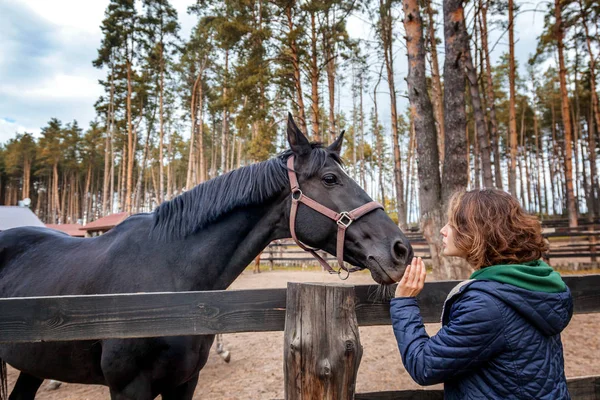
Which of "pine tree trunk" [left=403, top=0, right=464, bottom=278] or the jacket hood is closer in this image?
the jacket hood

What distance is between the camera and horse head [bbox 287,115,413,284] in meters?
1.84

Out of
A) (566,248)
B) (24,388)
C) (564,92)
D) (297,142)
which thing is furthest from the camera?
(566,248)

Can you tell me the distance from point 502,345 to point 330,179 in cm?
130

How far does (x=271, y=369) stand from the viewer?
498 cm

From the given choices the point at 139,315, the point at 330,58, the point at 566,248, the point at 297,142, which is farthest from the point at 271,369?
the point at 566,248

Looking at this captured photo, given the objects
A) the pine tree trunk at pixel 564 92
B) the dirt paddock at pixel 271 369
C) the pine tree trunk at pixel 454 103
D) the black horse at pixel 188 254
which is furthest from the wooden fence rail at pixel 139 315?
the pine tree trunk at pixel 564 92

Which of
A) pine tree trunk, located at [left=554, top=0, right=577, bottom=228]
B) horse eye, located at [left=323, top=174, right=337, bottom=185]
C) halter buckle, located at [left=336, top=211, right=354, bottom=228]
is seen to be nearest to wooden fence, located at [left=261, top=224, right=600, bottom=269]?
pine tree trunk, located at [left=554, top=0, right=577, bottom=228]

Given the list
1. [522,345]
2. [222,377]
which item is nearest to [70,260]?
[522,345]

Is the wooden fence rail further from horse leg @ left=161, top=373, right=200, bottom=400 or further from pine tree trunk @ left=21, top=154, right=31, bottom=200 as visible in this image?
pine tree trunk @ left=21, top=154, right=31, bottom=200

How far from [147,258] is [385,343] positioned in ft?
16.9

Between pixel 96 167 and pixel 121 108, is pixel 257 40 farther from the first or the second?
pixel 96 167

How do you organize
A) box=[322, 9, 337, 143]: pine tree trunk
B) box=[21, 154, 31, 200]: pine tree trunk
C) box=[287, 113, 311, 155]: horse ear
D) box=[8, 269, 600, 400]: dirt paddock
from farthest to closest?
box=[21, 154, 31, 200]: pine tree trunk → box=[322, 9, 337, 143]: pine tree trunk → box=[8, 269, 600, 400]: dirt paddock → box=[287, 113, 311, 155]: horse ear

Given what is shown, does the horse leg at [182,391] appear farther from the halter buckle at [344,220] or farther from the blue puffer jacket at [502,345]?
the blue puffer jacket at [502,345]

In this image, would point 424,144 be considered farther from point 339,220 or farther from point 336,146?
point 339,220
